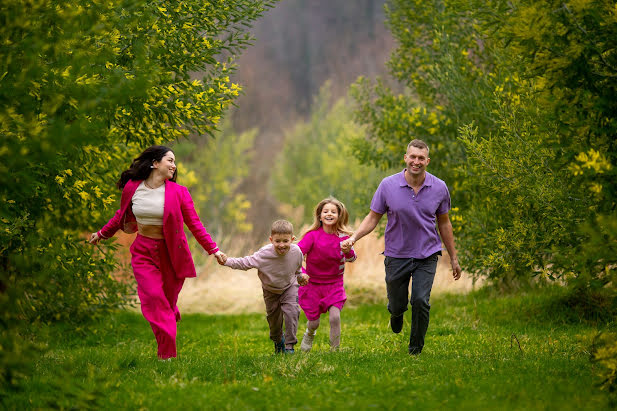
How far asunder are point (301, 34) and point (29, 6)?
63.7 m

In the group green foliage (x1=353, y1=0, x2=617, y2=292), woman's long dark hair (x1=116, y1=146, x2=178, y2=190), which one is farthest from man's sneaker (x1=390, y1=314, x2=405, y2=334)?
woman's long dark hair (x1=116, y1=146, x2=178, y2=190)

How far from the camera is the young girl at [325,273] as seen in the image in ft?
28.6

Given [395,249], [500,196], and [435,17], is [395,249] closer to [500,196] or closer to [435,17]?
[500,196]

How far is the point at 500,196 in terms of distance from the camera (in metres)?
10.5

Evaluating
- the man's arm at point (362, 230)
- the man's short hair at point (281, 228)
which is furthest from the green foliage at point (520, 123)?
the man's short hair at point (281, 228)

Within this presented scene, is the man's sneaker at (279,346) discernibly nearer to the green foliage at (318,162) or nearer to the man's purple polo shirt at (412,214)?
the man's purple polo shirt at (412,214)

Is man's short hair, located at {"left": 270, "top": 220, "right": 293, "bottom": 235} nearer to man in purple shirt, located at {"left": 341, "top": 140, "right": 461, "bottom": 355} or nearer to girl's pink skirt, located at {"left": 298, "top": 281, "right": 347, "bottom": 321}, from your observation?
man in purple shirt, located at {"left": 341, "top": 140, "right": 461, "bottom": 355}

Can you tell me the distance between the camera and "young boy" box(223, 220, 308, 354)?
8.19m

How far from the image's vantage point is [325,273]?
8789 mm

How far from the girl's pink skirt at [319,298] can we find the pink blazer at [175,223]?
136 centimetres

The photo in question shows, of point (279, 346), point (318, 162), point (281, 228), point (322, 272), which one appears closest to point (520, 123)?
point (322, 272)

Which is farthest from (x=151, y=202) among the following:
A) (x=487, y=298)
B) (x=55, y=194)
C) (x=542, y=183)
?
(x=487, y=298)

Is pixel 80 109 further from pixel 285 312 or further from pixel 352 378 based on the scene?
pixel 285 312

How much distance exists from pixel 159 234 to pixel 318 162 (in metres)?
31.2
